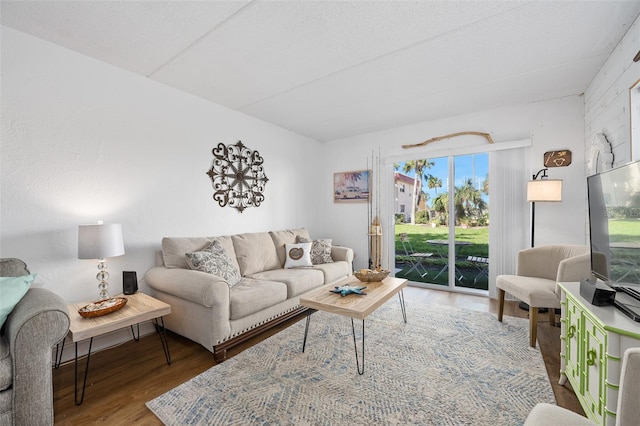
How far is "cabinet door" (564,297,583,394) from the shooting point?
A: 1.56 metres

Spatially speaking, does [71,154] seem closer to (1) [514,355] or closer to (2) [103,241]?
(2) [103,241]

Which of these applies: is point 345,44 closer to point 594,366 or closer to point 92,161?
point 92,161

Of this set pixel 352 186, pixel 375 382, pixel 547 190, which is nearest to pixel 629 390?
pixel 375 382

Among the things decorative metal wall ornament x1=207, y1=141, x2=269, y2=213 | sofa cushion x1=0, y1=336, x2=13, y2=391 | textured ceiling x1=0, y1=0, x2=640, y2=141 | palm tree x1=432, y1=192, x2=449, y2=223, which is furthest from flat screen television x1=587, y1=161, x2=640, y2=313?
decorative metal wall ornament x1=207, y1=141, x2=269, y2=213

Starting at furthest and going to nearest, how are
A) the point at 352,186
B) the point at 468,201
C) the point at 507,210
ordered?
the point at 352,186 < the point at 468,201 < the point at 507,210

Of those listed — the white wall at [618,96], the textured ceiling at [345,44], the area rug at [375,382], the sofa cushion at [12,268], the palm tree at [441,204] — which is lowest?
the area rug at [375,382]

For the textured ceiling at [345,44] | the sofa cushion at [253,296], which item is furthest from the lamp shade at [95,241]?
the textured ceiling at [345,44]

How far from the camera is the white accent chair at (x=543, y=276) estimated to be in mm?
2092

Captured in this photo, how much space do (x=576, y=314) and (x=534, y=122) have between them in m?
2.68

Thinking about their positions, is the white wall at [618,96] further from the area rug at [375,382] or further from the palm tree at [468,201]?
the area rug at [375,382]

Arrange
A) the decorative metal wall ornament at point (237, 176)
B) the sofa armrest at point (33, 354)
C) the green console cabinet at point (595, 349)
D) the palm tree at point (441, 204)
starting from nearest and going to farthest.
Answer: the green console cabinet at point (595, 349) → the sofa armrest at point (33, 354) → the decorative metal wall ornament at point (237, 176) → the palm tree at point (441, 204)

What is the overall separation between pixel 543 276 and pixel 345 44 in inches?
114

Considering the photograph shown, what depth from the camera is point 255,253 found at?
129 inches

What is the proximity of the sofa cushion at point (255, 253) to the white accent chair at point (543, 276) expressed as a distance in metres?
2.52
